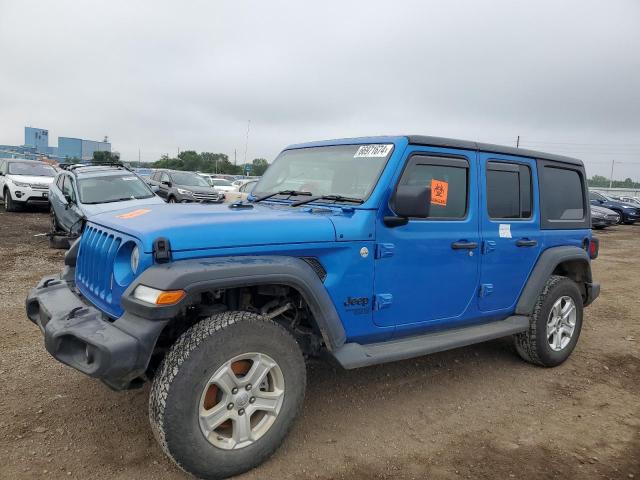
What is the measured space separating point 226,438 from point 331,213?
1.51 meters

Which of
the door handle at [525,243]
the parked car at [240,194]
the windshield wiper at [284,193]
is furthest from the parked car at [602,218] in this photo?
the windshield wiper at [284,193]

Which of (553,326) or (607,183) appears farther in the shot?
(607,183)

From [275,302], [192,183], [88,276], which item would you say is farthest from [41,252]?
[192,183]

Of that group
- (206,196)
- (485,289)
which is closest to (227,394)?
(485,289)

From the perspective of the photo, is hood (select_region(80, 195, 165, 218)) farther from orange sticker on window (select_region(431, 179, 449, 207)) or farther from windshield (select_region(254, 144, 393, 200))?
orange sticker on window (select_region(431, 179, 449, 207))

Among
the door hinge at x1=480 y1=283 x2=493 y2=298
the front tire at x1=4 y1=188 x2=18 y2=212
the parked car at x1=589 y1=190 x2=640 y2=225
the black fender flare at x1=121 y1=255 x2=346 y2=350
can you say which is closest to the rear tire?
the door hinge at x1=480 y1=283 x2=493 y2=298

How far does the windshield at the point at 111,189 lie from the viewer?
9.28 meters

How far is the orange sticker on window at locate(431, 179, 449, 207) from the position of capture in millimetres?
3582

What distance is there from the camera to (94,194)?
9336mm

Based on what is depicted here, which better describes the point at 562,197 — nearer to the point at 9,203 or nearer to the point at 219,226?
the point at 219,226

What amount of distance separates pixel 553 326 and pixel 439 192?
6.34ft

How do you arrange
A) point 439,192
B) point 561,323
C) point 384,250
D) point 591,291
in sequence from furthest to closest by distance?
point 591,291 → point 561,323 → point 439,192 → point 384,250

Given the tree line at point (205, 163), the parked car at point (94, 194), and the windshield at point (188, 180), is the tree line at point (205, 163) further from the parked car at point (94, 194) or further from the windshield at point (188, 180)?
the parked car at point (94, 194)

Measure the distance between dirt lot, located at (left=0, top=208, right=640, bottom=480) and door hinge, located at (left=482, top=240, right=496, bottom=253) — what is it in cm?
118
